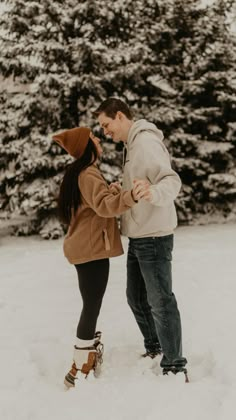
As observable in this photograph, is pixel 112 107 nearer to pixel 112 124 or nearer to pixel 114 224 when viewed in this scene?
pixel 112 124

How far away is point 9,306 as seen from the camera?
5715 mm

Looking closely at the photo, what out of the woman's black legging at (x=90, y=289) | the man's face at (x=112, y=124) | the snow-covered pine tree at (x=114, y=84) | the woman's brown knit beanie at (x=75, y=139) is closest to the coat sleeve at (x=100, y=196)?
the woman's brown knit beanie at (x=75, y=139)

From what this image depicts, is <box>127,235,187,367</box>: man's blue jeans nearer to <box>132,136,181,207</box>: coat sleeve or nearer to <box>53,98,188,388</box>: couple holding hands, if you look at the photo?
<box>53,98,188,388</box>: couple holding hands

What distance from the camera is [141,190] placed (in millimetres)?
3273

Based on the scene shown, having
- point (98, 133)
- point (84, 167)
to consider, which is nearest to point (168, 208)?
point (84, 167)

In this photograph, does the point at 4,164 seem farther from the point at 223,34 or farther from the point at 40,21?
the point at 223,34

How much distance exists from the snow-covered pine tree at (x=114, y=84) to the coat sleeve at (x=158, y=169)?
640 centimetres

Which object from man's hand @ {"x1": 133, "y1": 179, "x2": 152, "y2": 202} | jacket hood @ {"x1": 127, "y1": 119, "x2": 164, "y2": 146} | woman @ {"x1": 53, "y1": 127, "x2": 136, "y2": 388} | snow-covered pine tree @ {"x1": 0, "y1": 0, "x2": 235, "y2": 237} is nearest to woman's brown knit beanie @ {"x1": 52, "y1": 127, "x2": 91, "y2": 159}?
woman @ {"x1": 53, "y1": 127, "x2": 136, "y2": 388}

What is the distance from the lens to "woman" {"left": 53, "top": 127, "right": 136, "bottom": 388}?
3586 millimetres

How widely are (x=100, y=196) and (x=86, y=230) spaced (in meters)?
0.33

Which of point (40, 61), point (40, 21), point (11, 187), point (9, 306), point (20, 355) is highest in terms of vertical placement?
point (40, 21)

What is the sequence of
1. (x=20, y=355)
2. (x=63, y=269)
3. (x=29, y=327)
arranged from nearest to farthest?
(x=20, y=355) < (x=29, y=327) < (x=63, y=269)

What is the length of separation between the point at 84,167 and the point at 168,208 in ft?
2.21

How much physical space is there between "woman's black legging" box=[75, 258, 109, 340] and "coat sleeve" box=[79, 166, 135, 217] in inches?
17.2
